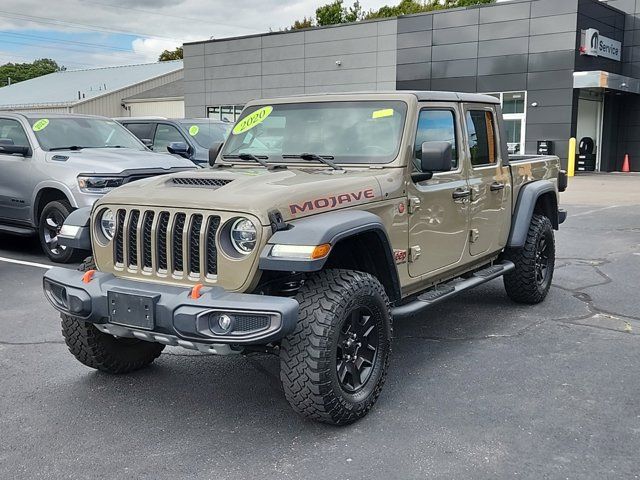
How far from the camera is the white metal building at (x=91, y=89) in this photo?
133 ft

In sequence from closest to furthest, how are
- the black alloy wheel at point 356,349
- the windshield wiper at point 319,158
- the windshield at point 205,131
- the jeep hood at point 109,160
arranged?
the black alloy wheel at point 356,349 < the windshield wiper at point 319,158 < the jeep hood at point 109,160 < the windshield at point 205,131

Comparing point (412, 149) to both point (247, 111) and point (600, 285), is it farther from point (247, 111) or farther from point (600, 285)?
point (600, 285)

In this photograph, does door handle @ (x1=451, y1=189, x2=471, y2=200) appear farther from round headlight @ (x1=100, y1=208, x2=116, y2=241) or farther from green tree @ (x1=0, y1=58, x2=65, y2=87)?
green tree @ (x1=0, y1=58, x2=65, y2=87)

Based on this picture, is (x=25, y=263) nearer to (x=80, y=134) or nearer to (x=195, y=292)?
(x=80, y=134)

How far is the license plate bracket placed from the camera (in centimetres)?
361

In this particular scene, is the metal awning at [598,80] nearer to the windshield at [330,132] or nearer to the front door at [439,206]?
the front door at [439,206]

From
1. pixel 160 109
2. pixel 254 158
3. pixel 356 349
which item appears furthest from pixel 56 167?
pixel 160 109

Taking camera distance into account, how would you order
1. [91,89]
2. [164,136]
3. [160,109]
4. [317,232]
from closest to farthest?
[317,232], [164,136], [160,109], [91,89]

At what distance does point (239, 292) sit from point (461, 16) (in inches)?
1022

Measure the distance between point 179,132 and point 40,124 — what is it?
3.44 meters

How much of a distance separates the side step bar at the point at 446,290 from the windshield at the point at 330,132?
98cm

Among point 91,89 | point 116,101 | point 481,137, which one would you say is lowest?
point 481,137

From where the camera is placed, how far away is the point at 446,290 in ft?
16.5

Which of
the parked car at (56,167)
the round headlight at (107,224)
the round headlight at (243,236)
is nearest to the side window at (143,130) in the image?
the parked car at (56,167)
